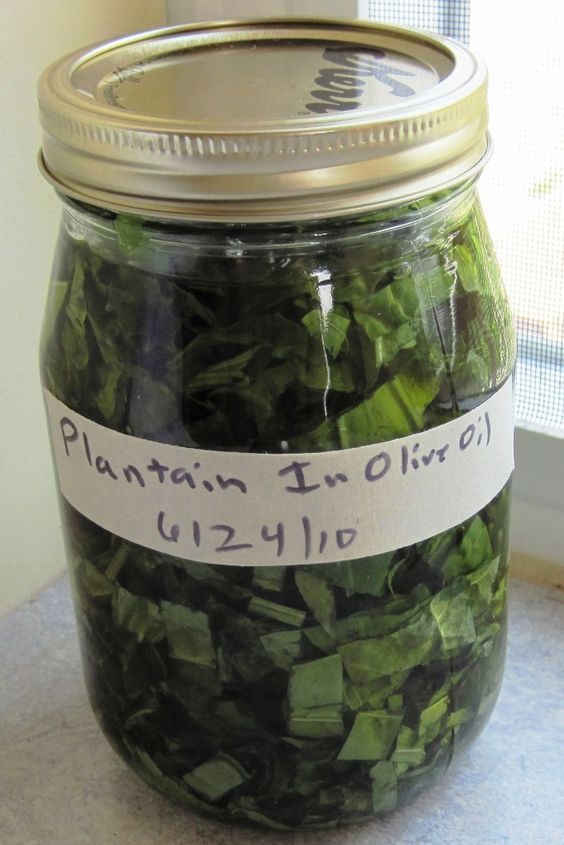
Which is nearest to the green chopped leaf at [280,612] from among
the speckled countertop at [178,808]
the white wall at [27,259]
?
the speckled countertop at [178,808]

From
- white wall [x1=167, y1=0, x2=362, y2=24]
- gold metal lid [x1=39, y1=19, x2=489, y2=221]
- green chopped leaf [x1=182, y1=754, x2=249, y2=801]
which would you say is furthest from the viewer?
white wall [x1=167, y1=0, x2=362, y2=24]

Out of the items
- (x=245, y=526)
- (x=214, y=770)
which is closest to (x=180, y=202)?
(x=245, y=526)

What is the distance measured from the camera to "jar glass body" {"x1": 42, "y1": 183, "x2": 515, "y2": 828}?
0.40 m

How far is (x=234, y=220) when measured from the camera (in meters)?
0.37

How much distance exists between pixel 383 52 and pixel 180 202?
16 cm

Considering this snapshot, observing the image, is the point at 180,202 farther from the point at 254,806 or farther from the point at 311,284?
the point at 254,806

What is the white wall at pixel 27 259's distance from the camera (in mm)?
555

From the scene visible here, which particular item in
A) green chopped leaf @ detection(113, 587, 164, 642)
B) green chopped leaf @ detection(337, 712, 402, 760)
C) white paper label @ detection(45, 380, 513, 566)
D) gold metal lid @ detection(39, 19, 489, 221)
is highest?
gold metal lid @ detection(39, 19, 489, 221)

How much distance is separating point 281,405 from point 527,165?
0.26 m

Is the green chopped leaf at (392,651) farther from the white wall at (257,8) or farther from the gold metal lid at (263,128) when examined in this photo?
the white wall at (257,8)

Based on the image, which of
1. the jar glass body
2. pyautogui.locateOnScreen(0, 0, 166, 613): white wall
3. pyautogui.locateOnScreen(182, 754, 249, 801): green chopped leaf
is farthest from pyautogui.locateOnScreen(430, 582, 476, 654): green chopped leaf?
pyautogui.locateOnScreen(0, 0, 166, 613): white wall

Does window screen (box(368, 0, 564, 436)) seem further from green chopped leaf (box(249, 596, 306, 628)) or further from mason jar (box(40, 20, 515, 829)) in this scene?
green chopped leaf (box(249, 596, 306, 628))

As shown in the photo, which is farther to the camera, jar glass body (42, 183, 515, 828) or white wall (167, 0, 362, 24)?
white wall (167, 0, 362, 24)

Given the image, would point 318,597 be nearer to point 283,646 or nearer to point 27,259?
point 283,646
